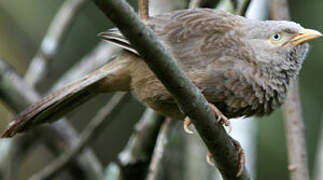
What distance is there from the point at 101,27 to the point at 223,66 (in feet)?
13.4

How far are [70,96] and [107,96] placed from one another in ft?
11.4

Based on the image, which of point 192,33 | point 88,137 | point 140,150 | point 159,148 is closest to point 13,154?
point 88,137

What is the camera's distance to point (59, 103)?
396 cm

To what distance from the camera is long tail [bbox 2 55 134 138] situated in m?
3.88

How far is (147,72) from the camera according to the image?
3791 millimetres

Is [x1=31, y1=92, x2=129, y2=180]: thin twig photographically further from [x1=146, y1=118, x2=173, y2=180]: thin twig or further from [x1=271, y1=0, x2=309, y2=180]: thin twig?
[x1=271, y1=0, x2=309, y2=180]: thin twig

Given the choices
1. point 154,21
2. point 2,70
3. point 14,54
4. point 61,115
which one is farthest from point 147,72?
point 14,54

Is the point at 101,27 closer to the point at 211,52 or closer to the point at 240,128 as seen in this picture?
the point at 240,128

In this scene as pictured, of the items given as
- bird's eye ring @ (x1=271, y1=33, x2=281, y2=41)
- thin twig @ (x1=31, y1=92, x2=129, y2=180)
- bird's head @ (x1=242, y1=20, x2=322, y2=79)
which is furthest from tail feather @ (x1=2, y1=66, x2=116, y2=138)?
bird's eye ring @ (x1=271, y1=33, x2=281, y2=41)

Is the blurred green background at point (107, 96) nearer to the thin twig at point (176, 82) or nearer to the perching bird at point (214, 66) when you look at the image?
Result: the perching bird at point (214, 66)

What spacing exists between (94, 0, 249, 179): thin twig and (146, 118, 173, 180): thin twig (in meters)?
0.87

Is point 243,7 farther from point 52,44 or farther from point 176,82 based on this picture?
point 52,44

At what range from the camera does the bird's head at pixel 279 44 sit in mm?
3758

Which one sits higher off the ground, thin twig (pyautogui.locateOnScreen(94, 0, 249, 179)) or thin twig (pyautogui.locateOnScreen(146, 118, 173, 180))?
thin twig (pyautogui.locateOnScreen(94, 0, 249, 179))
